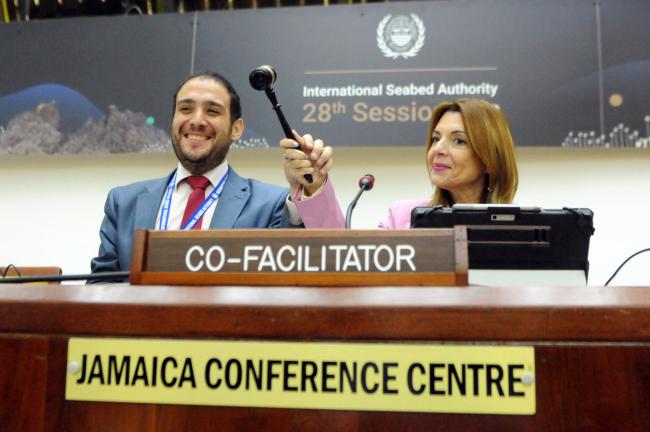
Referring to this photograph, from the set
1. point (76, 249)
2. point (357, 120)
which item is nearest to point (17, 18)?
point (76, 249)

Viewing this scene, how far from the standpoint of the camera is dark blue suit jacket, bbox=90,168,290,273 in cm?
187

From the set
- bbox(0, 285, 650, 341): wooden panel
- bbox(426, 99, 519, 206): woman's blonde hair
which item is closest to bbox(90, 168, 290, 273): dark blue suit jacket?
bbox(426, 99, 519, 206): woman's blonde hair

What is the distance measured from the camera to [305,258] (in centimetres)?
75

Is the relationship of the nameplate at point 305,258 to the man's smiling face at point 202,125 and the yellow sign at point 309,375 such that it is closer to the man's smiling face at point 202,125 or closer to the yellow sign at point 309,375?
the yellow sign at point 309,375

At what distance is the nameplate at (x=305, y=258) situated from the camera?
0.73 metres

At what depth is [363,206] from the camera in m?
2.88

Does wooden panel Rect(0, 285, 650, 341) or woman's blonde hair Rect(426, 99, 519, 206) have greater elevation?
woman's blonde hair Rect(426, 99, 519, 206)

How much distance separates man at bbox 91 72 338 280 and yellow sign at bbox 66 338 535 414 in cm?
104

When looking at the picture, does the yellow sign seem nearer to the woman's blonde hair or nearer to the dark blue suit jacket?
the dark blue suit jacket

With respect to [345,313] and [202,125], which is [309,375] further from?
[202,125]

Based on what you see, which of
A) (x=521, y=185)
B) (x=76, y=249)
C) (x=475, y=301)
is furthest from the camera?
(x=76, y=249)

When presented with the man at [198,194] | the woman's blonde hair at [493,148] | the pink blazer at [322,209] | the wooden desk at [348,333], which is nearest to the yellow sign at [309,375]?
the wooden desk at [348,333]

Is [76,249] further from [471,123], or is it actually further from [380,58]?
[471,123]

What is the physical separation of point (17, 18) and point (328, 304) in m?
2.99
